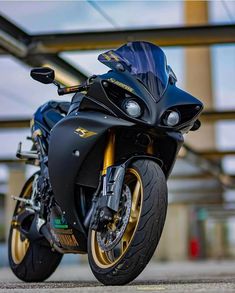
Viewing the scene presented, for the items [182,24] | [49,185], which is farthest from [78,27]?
[49,185]

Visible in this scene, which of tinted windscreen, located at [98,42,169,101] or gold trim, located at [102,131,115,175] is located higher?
tinted windscreen, located at [98,42,169,101]

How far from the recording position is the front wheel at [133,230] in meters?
5.06

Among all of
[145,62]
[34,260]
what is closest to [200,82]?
[34,260]

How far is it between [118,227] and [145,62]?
1.11 m

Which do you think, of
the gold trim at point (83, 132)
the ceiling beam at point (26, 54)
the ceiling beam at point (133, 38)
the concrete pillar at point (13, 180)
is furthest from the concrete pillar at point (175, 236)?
the gold trim at point (83, 132)

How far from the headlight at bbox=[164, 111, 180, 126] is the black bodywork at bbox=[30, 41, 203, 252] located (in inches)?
1.3

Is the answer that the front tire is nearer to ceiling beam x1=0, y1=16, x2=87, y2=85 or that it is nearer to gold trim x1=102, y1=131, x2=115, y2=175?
gold trim x1=102, y1=131, x2=115, y2=175

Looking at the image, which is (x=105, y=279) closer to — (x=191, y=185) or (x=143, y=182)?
(x=143, y=182)

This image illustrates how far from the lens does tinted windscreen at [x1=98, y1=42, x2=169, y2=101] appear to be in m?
5.40

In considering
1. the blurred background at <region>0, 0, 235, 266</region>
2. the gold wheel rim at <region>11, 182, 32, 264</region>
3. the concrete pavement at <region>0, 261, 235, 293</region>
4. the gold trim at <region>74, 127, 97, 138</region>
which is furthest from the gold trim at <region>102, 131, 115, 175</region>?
the blurred background at <region>0, 0, 235, 266</region>

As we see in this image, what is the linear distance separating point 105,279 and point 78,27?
24.2ft

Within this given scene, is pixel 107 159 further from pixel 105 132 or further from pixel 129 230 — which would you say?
pixel 129 230

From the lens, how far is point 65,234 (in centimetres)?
595

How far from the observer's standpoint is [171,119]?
5355 mm
